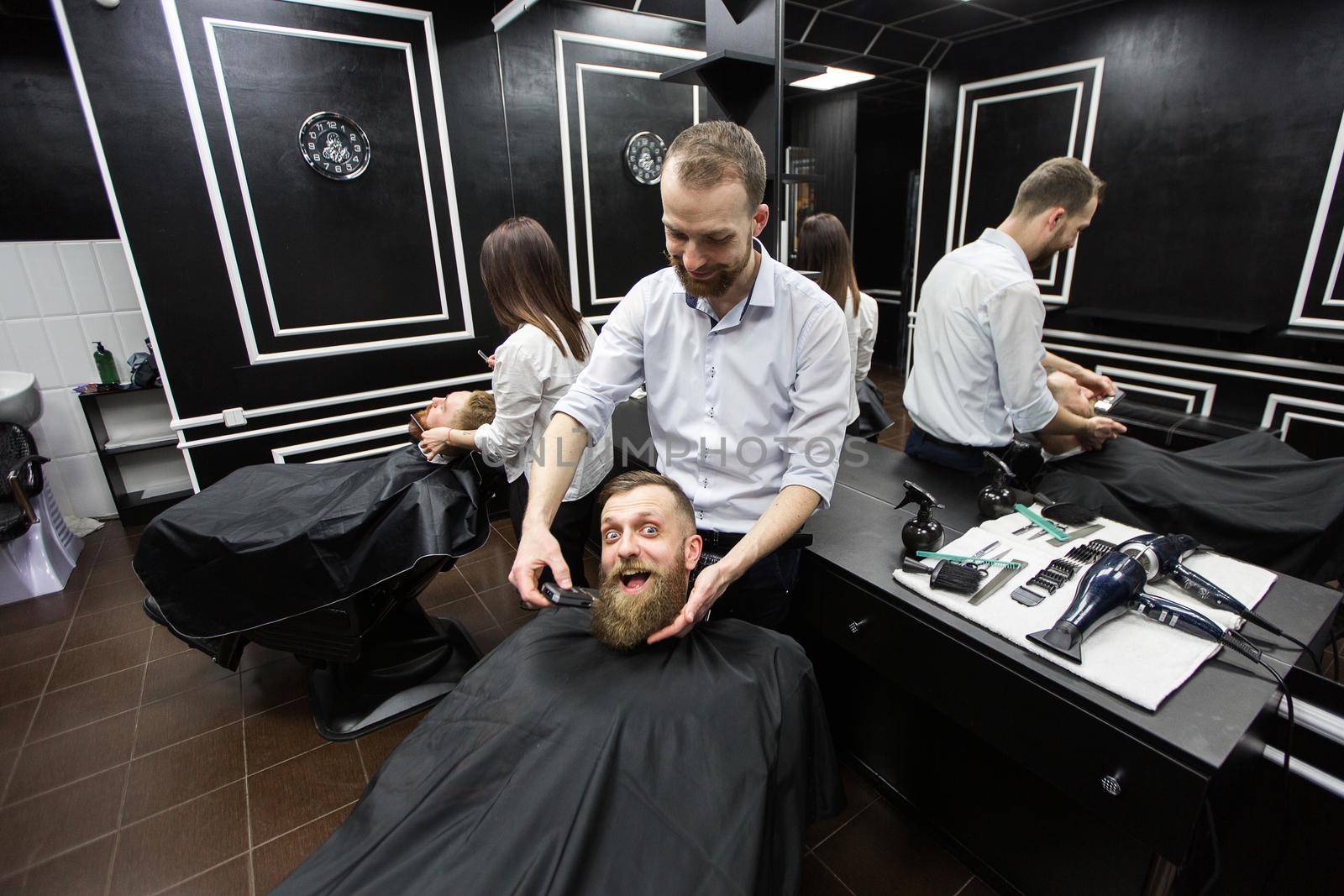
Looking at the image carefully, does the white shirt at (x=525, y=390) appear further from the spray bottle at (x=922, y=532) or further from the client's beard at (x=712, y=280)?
the spray bottle at (x=922, y=532)

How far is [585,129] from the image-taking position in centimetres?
371

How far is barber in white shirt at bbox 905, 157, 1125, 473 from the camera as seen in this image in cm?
174

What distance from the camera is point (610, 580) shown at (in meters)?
1.39

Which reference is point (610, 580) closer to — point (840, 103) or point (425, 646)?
point (425, 646)

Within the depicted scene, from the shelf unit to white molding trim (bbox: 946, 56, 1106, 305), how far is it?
5.49 m

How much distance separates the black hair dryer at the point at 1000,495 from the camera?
1650 millimetres

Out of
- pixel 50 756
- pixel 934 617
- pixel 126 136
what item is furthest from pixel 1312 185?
pixel 50 756

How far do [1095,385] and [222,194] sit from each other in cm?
378

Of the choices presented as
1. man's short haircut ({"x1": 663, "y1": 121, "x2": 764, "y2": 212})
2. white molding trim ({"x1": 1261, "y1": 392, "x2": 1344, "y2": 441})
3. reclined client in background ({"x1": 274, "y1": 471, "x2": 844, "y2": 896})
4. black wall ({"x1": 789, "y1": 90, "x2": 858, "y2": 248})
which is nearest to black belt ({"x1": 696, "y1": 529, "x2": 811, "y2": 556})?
reclined client in background ({"x1": 274, "y1": 471, "x2": 844, "y2": 896})

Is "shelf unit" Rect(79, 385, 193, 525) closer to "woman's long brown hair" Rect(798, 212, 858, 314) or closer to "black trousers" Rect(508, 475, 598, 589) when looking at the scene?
"black trousers" Rect(508, 475, 598, 589)

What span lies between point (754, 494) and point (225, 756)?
6.73 ft

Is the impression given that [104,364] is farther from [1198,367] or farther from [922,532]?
[1198,367]

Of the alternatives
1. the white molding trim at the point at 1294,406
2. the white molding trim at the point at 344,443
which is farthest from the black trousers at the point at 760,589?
the white molding trim at the point at 1294,406

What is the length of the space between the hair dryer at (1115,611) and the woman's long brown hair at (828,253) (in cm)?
199
